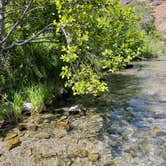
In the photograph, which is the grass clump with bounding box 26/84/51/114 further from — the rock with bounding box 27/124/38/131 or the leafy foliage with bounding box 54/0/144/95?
the leafy foliage with bounding box 54/0/144/95

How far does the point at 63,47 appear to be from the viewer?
9586mm

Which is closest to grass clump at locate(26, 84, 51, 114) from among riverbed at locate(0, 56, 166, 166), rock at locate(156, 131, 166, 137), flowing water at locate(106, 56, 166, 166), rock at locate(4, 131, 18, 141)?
riverbed at locate(0, 56, 166, 166)

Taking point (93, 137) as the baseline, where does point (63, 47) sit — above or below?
above

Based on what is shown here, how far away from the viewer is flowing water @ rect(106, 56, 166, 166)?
28.6 feet

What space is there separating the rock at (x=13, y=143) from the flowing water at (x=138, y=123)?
9.19 ft

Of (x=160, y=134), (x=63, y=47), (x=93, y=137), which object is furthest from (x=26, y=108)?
(x=160, y=134)

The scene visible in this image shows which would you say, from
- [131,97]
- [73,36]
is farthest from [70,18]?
[131,97]

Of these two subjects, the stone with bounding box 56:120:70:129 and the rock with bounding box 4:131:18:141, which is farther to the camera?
the stone with bounding box 56:120:70:129

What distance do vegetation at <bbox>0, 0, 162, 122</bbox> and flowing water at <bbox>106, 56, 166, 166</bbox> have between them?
1.57 meters

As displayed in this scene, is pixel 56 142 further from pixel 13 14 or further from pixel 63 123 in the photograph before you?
pixel 13 14

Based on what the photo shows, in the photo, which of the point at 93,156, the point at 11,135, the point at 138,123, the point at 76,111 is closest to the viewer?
the point at 93,156

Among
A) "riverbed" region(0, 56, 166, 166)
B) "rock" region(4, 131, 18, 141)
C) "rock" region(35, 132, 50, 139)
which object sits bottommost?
"riverbed" region(0, 56, 166, 166)

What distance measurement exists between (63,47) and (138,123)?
4.06 m

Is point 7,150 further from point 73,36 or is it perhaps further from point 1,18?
point 1,18
